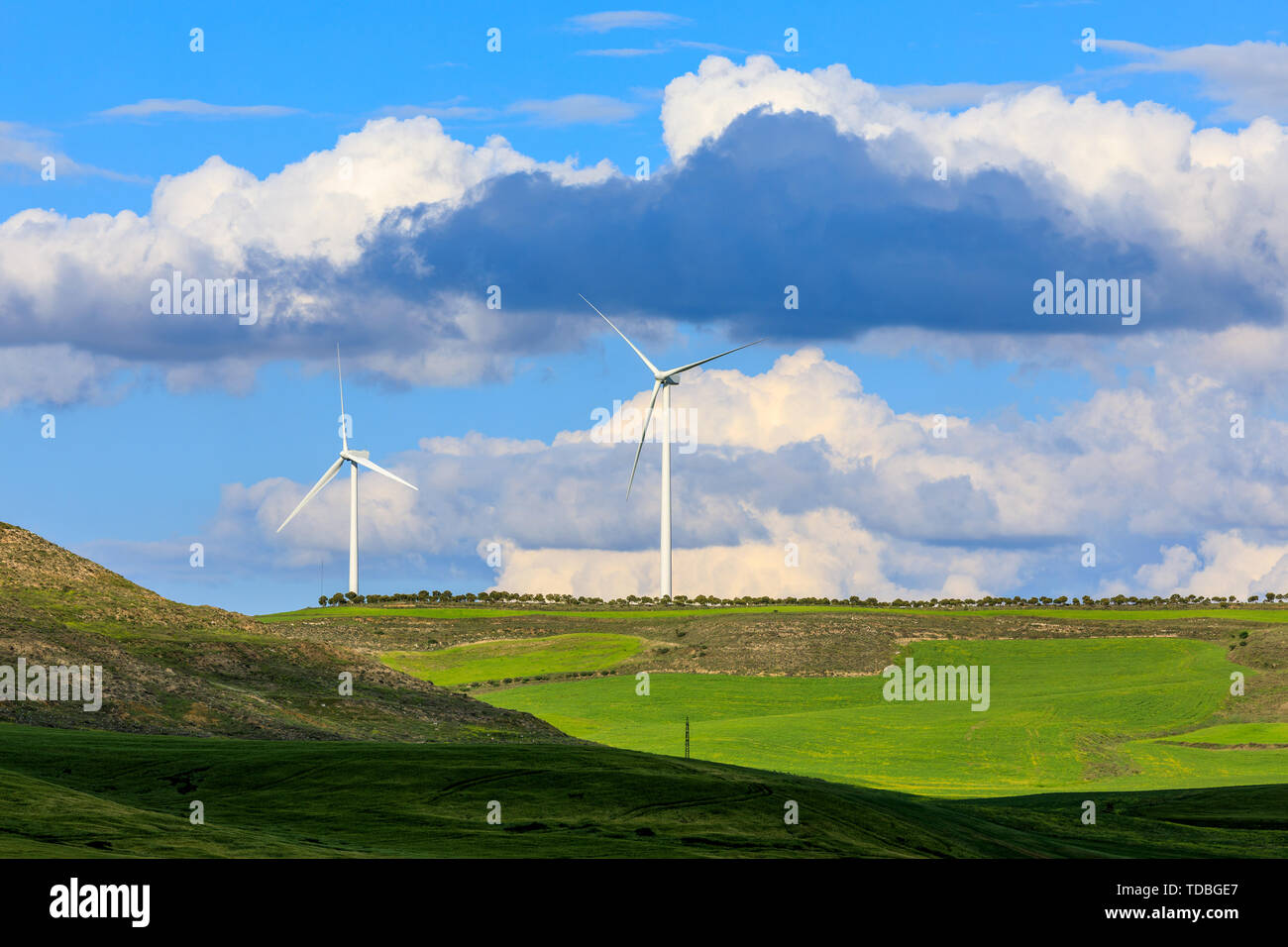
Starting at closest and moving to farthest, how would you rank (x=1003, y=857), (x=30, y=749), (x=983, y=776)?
(x=1003, y=857)
(x=30, y=749)
(x=983, y=776)

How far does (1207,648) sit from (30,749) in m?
123

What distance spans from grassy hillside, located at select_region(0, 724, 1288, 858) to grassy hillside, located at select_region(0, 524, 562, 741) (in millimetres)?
12852

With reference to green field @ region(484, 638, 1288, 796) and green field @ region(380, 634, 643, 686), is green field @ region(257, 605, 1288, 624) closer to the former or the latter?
green field @ region(380, 634, 643, 686)

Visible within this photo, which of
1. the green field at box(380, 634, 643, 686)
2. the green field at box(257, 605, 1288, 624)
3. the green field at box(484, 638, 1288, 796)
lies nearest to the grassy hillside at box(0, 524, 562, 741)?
the green field at box(484, 638, 1288, 796)

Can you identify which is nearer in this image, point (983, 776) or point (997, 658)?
point (983, 776)

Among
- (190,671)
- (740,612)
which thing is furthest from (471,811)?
(740,612)

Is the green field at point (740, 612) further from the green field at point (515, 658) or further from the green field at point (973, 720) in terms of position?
the green field at point (973, 720)

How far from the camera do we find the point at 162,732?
3022 inches

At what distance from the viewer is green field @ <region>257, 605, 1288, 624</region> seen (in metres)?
170

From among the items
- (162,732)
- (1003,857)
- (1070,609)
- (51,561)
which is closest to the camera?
(1003,857)

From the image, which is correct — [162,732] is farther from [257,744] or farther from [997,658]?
[997,658]

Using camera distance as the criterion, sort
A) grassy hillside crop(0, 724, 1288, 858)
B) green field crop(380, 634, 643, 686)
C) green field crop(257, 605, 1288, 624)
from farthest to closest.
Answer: green field crop(257, 605, 1288, 624) < green field crop(380, 634, 643, 686) < grassy hillside crop(0, 724, 1288, 858)

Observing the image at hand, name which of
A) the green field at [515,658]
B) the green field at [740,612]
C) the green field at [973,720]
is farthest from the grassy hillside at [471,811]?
the green field at [740,612]
